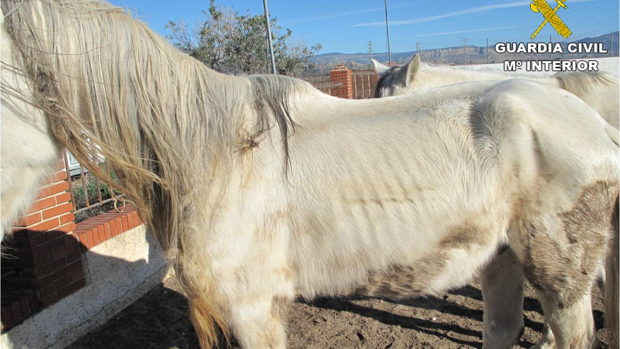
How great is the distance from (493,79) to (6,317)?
13.8 feet

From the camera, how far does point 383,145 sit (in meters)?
1.67

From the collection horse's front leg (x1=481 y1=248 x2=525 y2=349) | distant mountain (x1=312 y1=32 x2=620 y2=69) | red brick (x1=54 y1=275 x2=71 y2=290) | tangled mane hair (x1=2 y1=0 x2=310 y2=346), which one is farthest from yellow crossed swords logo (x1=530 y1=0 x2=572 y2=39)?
red brick (x1=54 y1=275 x2=71 y2=290)

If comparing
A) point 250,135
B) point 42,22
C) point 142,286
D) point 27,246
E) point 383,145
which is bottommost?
point 142,286

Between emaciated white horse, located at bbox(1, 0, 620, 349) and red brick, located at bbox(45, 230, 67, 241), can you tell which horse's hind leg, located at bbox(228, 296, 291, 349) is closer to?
emaciated white horse, located at bbox(1, 0, 620, 349)

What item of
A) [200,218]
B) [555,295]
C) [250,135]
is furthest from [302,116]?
[555,295]

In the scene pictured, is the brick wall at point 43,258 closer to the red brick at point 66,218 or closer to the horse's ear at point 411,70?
the red brick at point 66,218

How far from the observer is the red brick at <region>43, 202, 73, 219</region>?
294cm

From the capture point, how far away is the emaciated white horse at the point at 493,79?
132 inches

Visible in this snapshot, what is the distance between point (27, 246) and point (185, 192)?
2044 mm

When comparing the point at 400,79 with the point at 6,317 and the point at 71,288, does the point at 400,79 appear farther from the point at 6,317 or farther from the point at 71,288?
the point at 6,317

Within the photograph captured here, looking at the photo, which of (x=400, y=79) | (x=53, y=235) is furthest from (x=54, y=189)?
(x=400, y=79)

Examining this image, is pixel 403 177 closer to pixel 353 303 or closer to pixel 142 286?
pixel 353 303

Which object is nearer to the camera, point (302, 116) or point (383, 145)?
point (383, 145)

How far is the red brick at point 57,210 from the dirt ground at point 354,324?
3.46ft
